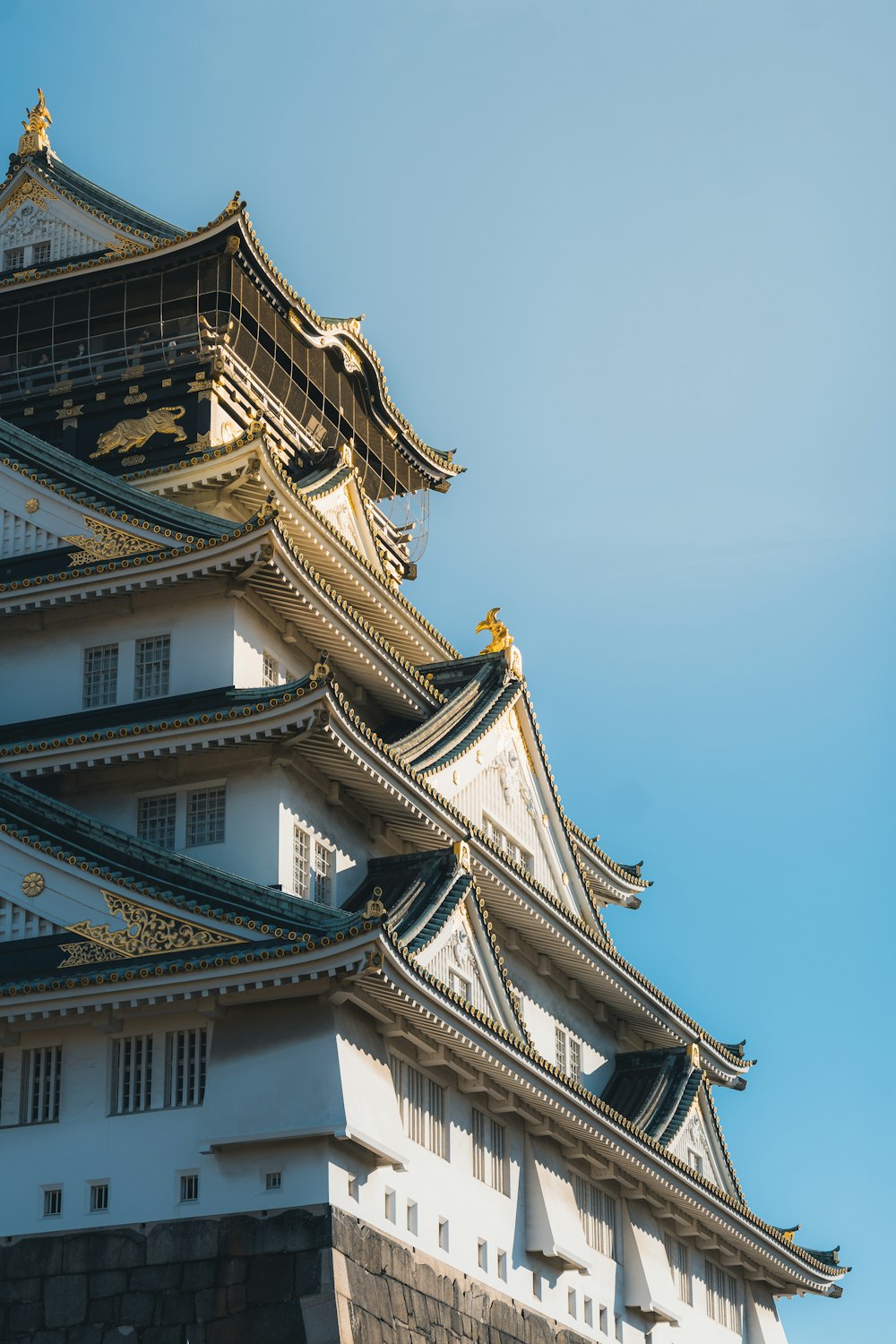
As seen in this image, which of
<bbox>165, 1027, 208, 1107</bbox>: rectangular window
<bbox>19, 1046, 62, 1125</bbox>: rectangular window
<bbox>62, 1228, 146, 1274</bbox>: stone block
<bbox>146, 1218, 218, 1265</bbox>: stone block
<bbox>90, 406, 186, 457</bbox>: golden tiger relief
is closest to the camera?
<bbox>146, 1218, 218, 1265</bbox>: stone block

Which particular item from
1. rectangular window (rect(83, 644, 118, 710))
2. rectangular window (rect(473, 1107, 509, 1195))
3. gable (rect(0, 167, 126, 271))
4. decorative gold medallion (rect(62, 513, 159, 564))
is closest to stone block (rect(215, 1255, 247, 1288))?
rectangular window (rect(473, 1107, 509, 1195))

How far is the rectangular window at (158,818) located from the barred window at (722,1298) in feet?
59.2

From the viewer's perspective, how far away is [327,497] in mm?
45812

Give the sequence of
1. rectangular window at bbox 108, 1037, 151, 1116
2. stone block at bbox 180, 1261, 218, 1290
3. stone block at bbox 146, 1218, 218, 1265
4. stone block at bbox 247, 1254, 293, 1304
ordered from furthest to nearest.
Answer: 1. rectangular window at bbox 108, 1037, 151, 1116
2. stone block at bbox 146, 1218, 218, 1265
3. stone block at bbox 180, 1261, 218, 1290
4. stone block at bbox 247, 1254, 293, 1304

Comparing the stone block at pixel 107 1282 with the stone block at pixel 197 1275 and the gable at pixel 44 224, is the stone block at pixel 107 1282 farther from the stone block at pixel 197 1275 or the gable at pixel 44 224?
the gable at pixel 44 224

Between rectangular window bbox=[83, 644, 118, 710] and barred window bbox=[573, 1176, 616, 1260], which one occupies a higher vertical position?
rectangular window bbox=[83, 644, 118, 710]

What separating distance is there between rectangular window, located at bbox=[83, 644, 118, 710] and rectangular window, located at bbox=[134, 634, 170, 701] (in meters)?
0.45

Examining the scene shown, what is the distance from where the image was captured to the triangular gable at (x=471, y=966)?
35.6 metres

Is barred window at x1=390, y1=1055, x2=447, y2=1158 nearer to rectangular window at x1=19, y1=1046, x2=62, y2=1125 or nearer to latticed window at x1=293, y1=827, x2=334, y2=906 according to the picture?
latticed window at x1=293, y1=827, x2=334, y2=906

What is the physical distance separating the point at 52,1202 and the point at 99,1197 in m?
0.79

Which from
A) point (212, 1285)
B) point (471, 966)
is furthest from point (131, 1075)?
point (471, 966)

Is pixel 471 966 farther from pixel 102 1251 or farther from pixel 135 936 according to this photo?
pixel 102 1251

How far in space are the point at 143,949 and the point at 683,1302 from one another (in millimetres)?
18136

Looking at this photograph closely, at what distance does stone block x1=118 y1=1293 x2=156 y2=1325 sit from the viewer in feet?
100
